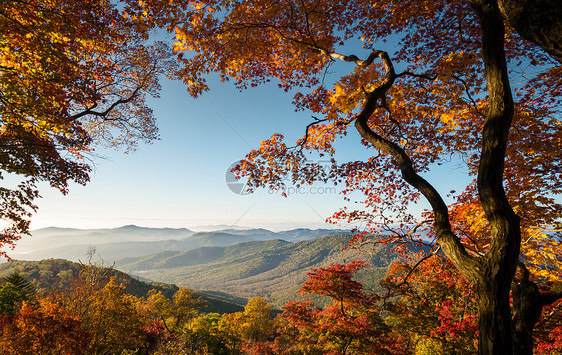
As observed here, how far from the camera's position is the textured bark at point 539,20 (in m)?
1.41

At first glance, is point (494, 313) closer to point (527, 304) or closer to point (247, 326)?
point (527, 304)

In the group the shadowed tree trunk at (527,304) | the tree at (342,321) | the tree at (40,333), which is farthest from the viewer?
the tree at (342,321)

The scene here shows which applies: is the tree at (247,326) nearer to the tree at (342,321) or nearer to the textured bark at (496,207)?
the tree at (342,321)

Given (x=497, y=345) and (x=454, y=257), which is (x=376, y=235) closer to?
(x=454, y=257)

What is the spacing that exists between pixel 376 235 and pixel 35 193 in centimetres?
892

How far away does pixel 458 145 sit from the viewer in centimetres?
511

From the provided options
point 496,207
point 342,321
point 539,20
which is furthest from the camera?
point 342,321

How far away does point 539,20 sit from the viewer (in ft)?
4.82

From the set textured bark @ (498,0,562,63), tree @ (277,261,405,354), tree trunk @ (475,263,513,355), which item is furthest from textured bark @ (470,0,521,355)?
tree @ (277,261,405,354)

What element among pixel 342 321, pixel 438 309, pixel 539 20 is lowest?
pixel 342 321

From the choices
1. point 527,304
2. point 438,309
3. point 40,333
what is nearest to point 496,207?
point 527,304

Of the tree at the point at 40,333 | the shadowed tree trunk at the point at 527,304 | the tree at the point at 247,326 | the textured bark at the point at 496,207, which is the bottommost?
the tree at the point at 247,326

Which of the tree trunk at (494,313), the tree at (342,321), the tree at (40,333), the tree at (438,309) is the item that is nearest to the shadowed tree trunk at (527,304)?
the tree trunk at (494,313)

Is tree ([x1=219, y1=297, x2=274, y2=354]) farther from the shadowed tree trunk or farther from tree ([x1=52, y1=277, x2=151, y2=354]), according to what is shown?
the shadowed tree trunk
